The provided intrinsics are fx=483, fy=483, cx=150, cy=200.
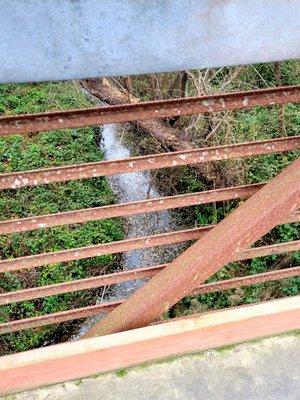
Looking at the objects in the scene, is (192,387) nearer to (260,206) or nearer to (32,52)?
(260,206)

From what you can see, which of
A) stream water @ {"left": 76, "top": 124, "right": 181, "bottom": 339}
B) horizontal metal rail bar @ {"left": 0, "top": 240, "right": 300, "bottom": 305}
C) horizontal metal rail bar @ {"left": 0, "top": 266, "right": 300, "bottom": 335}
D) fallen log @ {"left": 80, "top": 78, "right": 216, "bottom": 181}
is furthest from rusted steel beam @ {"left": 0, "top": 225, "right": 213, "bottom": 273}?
fallen log @ {"left": 80, "top": 78, "right": 216, "bottom": 181}

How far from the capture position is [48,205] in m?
8.64

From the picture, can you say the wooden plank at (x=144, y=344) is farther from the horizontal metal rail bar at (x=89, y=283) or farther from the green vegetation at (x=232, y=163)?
the green vegetation at (x=232, y=163)

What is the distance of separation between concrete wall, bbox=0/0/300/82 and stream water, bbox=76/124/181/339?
20.8 ft

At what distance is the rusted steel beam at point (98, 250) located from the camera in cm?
244

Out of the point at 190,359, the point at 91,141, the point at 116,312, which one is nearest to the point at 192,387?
the point at 190,359

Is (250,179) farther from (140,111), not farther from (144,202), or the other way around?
(140,111)

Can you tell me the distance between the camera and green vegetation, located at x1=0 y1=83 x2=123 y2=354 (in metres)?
7.42

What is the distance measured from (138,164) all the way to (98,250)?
0.58m

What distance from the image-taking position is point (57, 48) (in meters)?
1.49

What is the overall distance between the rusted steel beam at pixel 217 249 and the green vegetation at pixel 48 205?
5.38 m

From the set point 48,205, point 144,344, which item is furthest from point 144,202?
point 48,205

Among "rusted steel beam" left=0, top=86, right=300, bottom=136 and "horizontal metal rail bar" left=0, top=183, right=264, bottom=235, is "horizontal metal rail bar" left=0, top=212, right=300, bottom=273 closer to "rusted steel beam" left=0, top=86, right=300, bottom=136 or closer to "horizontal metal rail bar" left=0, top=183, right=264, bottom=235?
"horizontal metal rail bar" left=0, top=183, right=264, bottom=235

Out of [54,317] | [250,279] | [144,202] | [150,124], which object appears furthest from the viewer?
[150,124]
